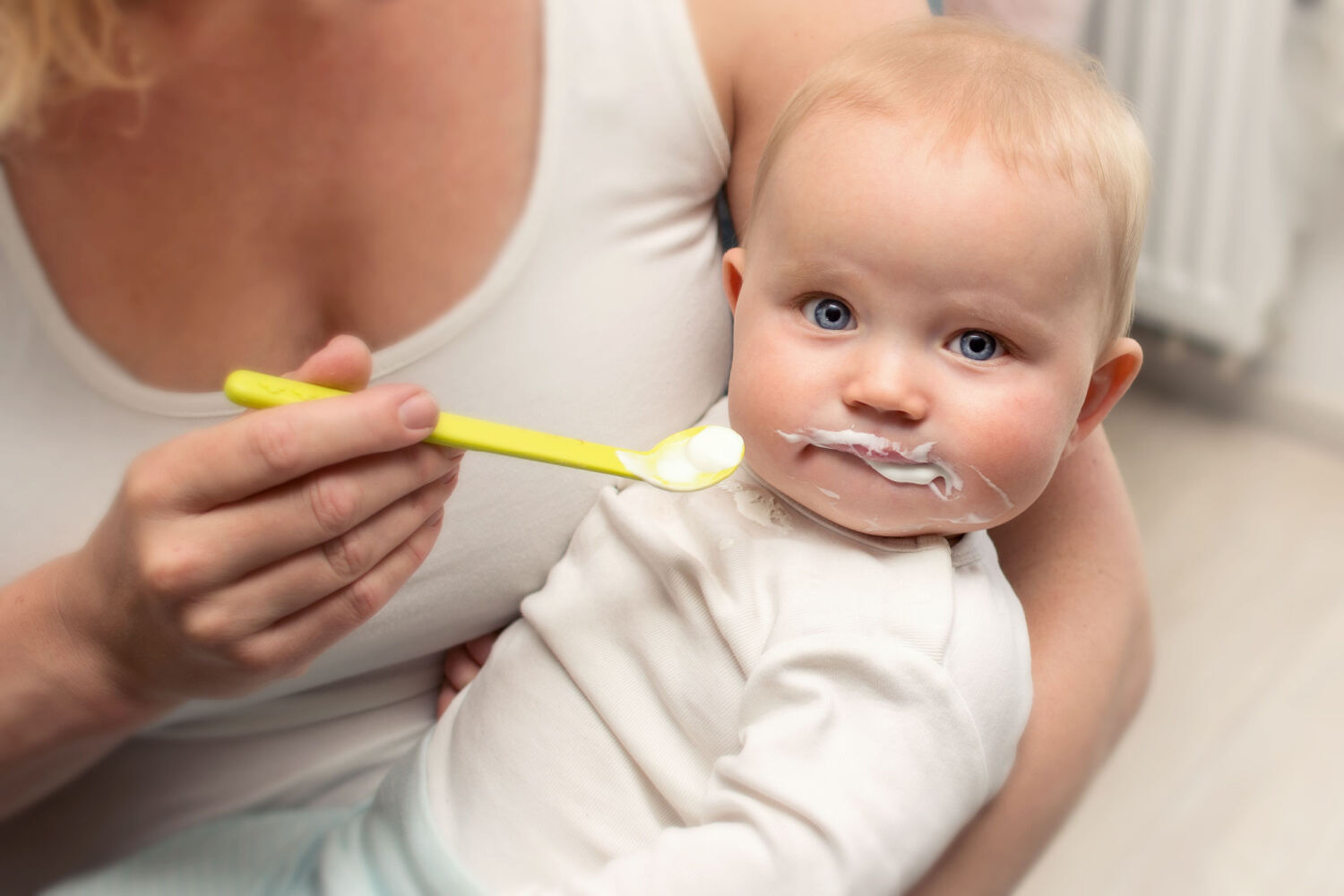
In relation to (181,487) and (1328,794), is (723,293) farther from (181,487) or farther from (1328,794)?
(1328,794)

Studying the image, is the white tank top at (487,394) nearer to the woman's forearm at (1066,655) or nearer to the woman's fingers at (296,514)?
the woman's fingers at (296,514)

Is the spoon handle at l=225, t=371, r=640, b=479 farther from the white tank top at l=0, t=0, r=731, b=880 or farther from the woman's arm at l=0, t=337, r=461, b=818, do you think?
the white tank top at l=0, t=0, r=731, b=880

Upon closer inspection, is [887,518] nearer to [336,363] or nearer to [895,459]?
[895,459]

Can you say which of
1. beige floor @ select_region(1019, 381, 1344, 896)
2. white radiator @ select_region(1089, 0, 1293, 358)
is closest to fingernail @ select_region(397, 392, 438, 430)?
beige floor @ select_region(1019, 381, 1344, 896)

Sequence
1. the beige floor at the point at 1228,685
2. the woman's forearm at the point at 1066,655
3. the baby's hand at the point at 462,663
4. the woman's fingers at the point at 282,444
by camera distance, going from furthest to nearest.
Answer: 1. the beige floor at the point at 1228,685
2. the baby's hand at the point at 462,663
3. the woman's forearm at the point at 1066,655
4. the woman's fingers at the point at 282,444

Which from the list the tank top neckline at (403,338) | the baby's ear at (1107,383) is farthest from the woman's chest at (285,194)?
the baby's ear at (1107,383)

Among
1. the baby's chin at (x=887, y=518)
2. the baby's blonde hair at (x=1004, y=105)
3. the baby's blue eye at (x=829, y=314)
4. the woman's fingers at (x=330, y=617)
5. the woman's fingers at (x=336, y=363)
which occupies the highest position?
the baby's blonde hair at (x=1004, y=105)

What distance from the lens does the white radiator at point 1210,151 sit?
5.78 feet

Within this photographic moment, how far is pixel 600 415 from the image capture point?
31.1 inches

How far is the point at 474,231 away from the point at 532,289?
0.16 ft

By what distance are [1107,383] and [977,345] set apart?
13 centimetres

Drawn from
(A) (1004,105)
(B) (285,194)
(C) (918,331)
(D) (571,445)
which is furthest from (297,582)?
(A) (1004,105)

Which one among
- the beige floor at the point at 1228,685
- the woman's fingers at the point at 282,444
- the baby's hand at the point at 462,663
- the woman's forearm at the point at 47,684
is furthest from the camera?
the beige floor at the point at 1228,685

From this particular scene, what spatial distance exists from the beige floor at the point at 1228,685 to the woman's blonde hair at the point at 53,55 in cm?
143
